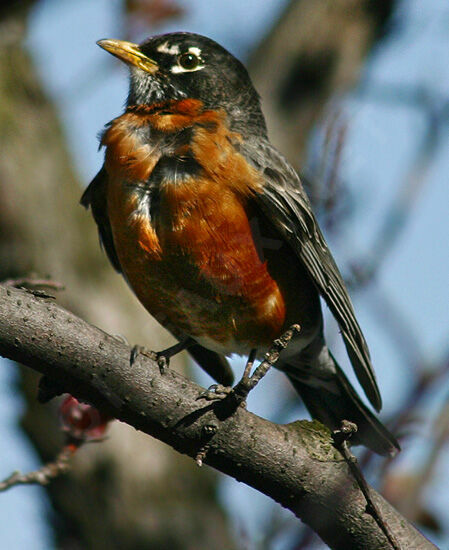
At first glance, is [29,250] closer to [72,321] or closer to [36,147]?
[36,147]

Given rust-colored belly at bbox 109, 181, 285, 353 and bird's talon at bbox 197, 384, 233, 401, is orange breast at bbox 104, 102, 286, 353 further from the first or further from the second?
bird's talon at bbox 197, 384, 233, 401

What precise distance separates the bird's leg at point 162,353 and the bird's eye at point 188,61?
156 centimetres

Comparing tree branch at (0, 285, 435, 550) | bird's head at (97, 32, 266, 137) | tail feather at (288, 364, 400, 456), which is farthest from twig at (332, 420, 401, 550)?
bird's head at (97, 32, 266, 137)

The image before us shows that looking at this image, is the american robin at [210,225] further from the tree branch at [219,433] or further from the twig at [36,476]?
the twig at [36,476]

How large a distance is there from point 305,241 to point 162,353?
3.07ft

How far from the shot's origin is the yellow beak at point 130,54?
16.2 feet

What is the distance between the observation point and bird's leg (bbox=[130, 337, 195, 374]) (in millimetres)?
3180

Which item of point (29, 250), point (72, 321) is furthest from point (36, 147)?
point (72, 321)

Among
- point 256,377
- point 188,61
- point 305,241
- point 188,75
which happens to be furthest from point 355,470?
point 188,61

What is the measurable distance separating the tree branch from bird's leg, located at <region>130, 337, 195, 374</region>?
26mm

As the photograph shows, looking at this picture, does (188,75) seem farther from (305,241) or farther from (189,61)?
(305,241)

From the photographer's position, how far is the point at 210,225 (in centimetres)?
411

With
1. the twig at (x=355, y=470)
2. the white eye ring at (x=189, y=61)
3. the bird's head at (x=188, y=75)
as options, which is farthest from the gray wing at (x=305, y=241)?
the twig at (x=355, y=470)

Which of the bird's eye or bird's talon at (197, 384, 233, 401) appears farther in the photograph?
the bird's eye
